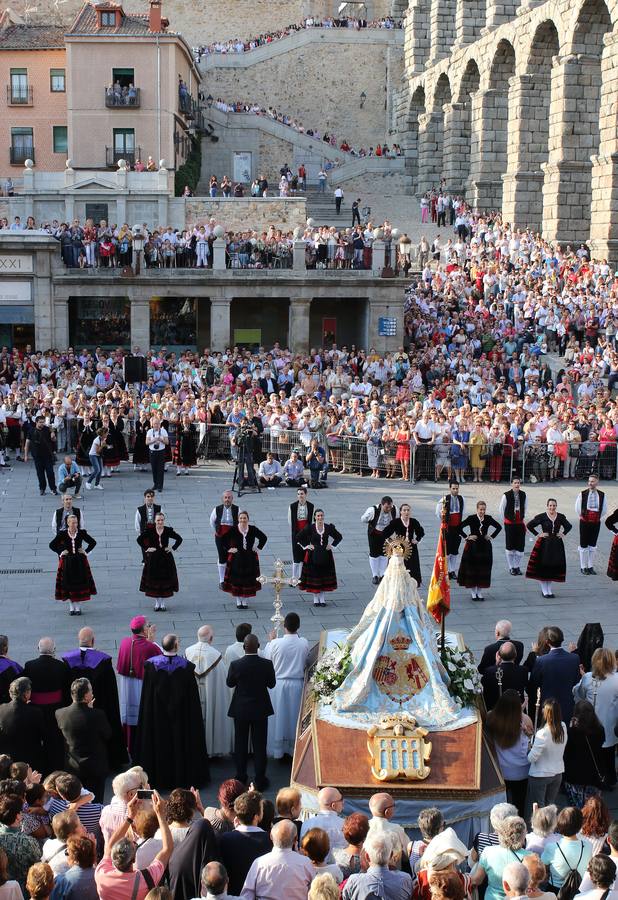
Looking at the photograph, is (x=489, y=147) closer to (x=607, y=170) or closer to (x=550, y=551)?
(x=607, y=170)

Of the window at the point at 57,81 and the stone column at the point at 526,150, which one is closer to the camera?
the stone column at the point at 526,150

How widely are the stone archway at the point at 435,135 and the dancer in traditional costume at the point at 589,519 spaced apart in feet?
121

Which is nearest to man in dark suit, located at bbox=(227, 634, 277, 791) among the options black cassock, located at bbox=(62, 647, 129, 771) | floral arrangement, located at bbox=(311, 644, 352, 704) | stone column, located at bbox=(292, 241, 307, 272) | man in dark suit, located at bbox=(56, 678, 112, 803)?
floral arrangement, located at bbox=(311, 644, 352, 704)

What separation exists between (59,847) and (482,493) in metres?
16.8

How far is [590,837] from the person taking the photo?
7008 mm

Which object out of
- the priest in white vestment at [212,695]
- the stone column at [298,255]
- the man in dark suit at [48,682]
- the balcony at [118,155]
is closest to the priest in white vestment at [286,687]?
the priest in white vestment at [212,695]

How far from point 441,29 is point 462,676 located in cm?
4844

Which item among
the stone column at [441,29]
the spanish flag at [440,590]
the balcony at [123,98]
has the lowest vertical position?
the spanish flag at [440,590]

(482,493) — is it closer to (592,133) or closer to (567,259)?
(567,259)

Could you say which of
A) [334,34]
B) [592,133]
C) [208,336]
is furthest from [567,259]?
[334,34]

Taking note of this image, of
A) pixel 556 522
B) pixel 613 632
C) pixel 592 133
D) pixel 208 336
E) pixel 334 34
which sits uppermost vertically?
pixel 334 34

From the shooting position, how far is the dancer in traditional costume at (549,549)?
51.6 ft

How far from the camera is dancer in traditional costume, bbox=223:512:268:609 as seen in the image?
14945 mm

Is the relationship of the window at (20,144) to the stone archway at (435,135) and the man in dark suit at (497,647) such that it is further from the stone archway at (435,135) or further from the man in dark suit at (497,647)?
the man in dark suit at (497,647)
